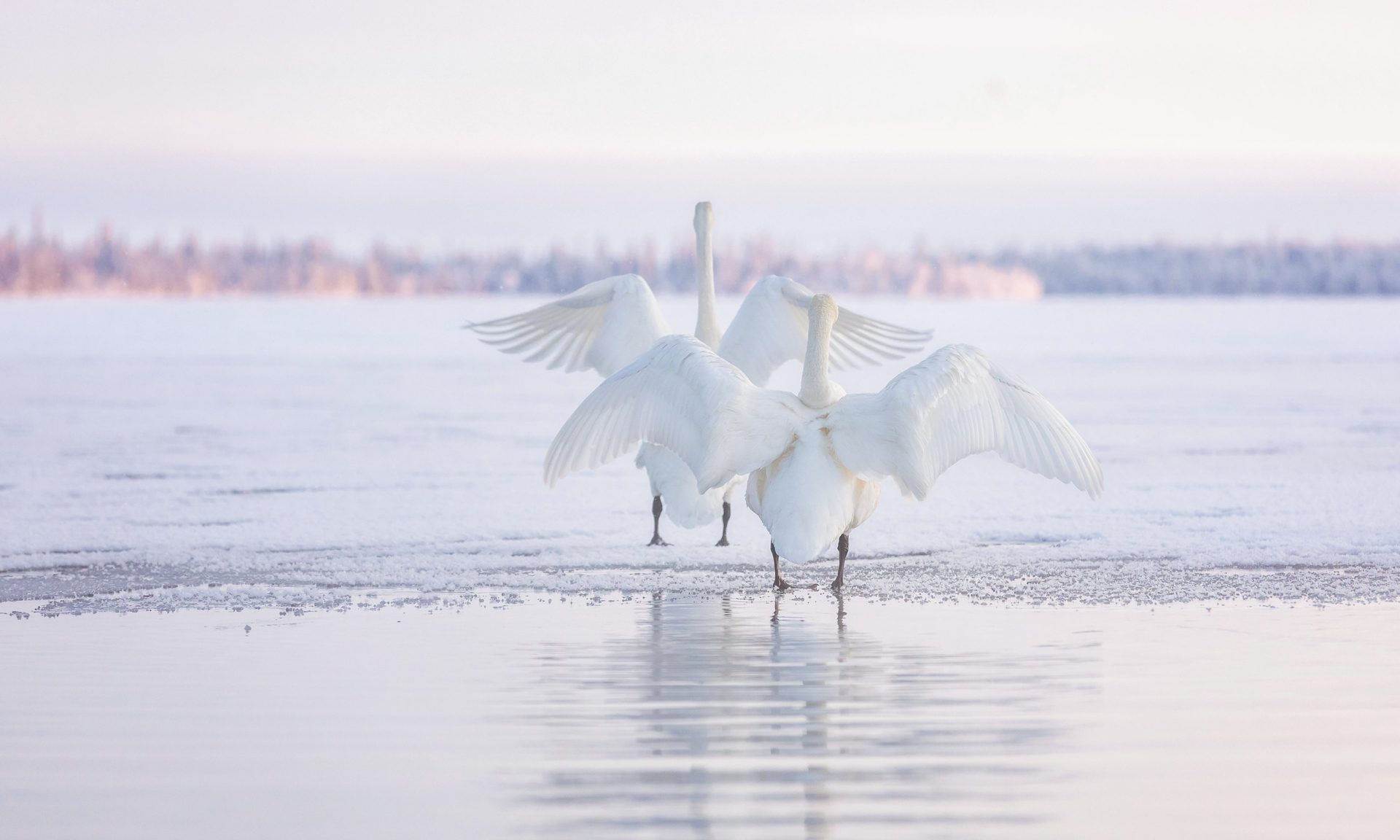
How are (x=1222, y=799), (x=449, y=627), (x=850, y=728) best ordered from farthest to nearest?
(x=449, y=627)
(x=850, y=728)
(x=1222, y=799)

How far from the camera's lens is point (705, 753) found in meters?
4.62

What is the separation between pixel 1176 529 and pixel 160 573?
17.4 feet

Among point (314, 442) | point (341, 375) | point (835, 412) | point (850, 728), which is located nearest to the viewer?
point (850, 728)

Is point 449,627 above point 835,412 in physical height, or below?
below

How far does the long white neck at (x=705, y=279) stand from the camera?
9.90 m

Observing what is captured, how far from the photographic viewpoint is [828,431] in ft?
24.0

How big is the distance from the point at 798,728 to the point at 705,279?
18.2 feet

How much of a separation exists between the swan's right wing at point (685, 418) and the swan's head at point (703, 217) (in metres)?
2.89

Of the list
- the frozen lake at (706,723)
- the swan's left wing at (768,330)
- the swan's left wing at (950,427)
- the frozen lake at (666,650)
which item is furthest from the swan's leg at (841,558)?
the swan's left wing at (768,330)

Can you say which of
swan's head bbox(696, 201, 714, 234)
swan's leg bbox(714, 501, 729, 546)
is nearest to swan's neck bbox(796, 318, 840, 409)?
swan's leg bbox(714, 501, 729, 546)

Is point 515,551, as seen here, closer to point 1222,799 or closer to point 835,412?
point 835,412

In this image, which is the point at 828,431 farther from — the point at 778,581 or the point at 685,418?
the point at 778,581

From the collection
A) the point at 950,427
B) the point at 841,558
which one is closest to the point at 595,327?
the point at 841,558

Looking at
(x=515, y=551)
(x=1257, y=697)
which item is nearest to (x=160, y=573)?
(x=515, y=551)
